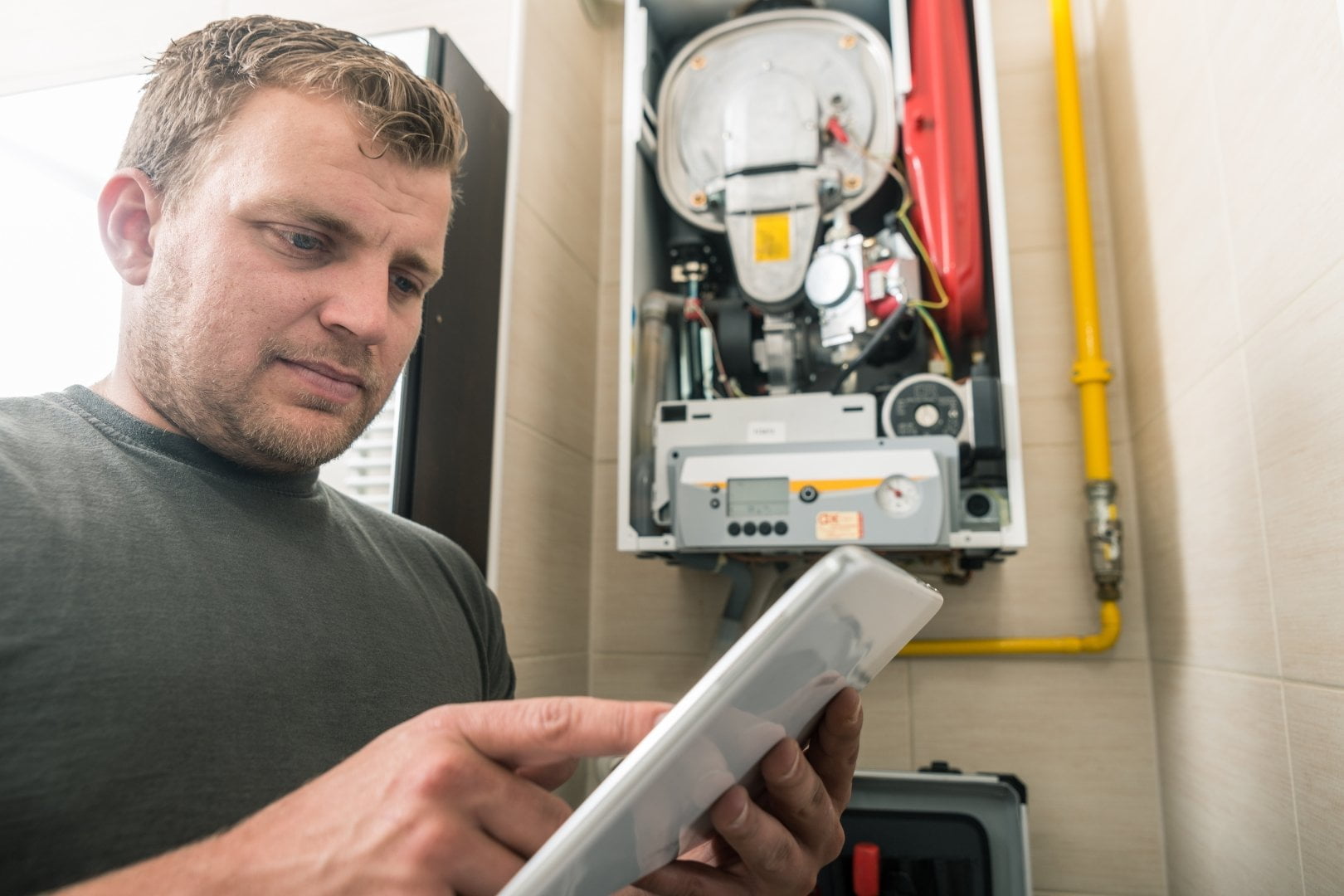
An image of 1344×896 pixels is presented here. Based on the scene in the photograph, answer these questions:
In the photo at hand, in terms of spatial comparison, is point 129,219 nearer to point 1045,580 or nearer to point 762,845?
point 762,845

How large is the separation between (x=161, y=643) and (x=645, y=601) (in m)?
1.27

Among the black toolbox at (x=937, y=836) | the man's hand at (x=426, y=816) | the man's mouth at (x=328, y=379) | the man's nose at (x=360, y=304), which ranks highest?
the man's nose at (x=360, y=304)

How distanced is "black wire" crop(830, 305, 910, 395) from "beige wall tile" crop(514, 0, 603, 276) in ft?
1.95

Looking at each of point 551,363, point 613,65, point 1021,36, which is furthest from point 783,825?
point 613,65

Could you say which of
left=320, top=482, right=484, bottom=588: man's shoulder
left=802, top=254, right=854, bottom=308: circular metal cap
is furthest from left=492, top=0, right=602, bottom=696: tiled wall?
left=802, top=254, right=854, bottom=308: circular metal cap

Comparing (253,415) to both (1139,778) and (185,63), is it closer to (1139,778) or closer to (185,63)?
(185,63)

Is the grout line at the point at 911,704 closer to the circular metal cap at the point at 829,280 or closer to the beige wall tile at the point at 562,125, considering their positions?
the circular metal cap at the point at 829,280

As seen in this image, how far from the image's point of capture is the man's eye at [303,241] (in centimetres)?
78

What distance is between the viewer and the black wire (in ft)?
4.76

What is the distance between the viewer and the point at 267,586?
0.73m

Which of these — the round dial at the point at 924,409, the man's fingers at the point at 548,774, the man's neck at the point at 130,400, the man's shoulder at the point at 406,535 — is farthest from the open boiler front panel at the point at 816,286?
the man's fingers at the point at 548,774

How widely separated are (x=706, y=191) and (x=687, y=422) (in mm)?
453

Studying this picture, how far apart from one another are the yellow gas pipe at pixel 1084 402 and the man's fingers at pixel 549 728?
4.33ft

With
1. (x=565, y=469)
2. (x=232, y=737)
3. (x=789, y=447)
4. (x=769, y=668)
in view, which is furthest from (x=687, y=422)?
(x=769, y=668)
